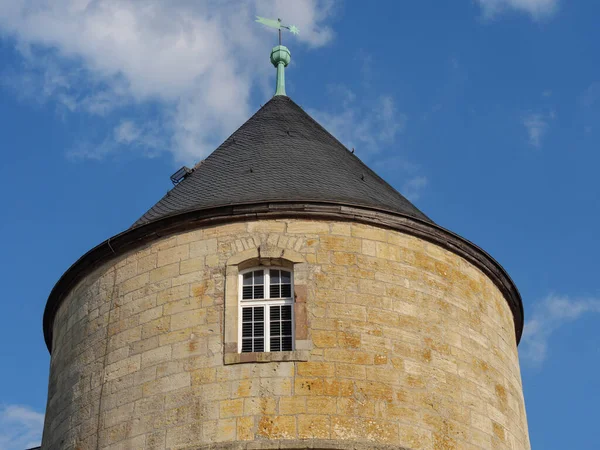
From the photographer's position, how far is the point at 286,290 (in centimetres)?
1568

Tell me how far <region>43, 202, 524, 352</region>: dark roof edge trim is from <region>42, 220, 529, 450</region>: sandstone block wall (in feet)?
0.39

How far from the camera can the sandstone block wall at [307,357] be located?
14.6 m

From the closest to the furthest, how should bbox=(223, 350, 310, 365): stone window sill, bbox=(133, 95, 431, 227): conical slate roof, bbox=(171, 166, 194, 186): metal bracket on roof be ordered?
1. bbox=(223, 350, 310, 365): stone window sill
2. bbox=(133, 95, 431, 227): conical slate roof
3. bbox=(171, 166, 194, 186): metal bracket on roof

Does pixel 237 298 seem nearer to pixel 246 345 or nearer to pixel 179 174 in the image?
pixel 246 345

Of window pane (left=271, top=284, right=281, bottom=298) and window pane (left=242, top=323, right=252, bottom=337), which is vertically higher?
window pane (left=271, top=284, right=281, bottom=298)

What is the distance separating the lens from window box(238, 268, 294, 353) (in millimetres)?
15266

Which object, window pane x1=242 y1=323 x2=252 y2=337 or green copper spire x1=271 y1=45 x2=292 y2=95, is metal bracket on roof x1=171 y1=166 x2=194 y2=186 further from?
window pane x1=242 y1=323 x2=252 y2=337

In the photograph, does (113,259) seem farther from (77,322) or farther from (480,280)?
(480,280)

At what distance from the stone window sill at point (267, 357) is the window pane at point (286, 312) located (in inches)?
25.2

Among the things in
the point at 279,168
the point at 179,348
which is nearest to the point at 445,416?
the point at 179,348

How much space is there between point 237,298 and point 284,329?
73cm

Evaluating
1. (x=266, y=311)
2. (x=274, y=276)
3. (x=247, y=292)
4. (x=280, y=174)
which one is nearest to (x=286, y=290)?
(x=274, y=276)

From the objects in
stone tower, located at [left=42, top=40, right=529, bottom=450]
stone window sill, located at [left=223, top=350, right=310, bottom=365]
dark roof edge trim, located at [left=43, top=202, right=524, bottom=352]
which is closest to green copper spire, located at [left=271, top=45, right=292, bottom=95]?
stone tower, located at [left=42, top=40, right=529, bottom=450]

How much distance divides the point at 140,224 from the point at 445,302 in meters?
4.27
